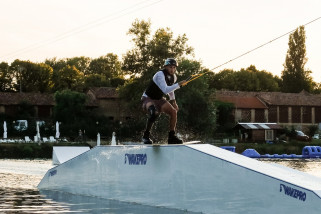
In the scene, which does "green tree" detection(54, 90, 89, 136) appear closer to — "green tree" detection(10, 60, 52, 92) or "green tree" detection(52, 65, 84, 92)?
"green tree" detection(10, 60, 52, 92)

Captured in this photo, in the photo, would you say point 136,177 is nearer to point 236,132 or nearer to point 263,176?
point 263,176

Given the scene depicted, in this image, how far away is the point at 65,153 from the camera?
102ft

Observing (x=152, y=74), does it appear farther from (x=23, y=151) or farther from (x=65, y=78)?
(x=65, y=78)

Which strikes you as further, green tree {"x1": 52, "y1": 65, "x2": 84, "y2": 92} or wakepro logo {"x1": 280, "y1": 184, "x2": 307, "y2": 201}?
green tree {"x1": 52, "y1": 65, "x2": 84, "y2": 92}

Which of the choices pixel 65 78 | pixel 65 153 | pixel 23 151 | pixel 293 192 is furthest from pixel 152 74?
pixel 293 192

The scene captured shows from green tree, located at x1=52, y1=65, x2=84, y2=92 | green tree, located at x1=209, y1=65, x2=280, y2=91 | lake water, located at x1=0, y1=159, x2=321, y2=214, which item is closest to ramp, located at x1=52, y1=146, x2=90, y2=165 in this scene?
lake water, located at x1=0, y1=159, x2=321, y2=214

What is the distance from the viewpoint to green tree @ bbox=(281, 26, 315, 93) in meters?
111

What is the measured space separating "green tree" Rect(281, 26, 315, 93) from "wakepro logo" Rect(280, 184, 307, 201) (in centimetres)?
10141

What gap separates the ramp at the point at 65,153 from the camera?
30212mm

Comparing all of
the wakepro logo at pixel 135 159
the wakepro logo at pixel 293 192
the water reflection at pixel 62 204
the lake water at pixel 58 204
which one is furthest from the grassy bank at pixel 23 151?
the wakepro logo at pixel 293 192

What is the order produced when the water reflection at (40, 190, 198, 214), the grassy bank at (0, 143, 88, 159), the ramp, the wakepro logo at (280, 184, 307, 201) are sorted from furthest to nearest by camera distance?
the grassy bank at (0, 143, 88, 159) → the ramp → the water reflection at (40, 190, 198, 214) → the wakepro logo at (280, 184, 307, 201)

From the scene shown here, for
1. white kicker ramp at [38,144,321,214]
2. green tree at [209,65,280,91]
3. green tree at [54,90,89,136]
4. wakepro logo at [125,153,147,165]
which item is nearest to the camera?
white kicker ramp at [38,144,321,214]

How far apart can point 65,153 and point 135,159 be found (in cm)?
1713

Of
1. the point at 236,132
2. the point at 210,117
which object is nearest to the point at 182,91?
the point at 210,117
